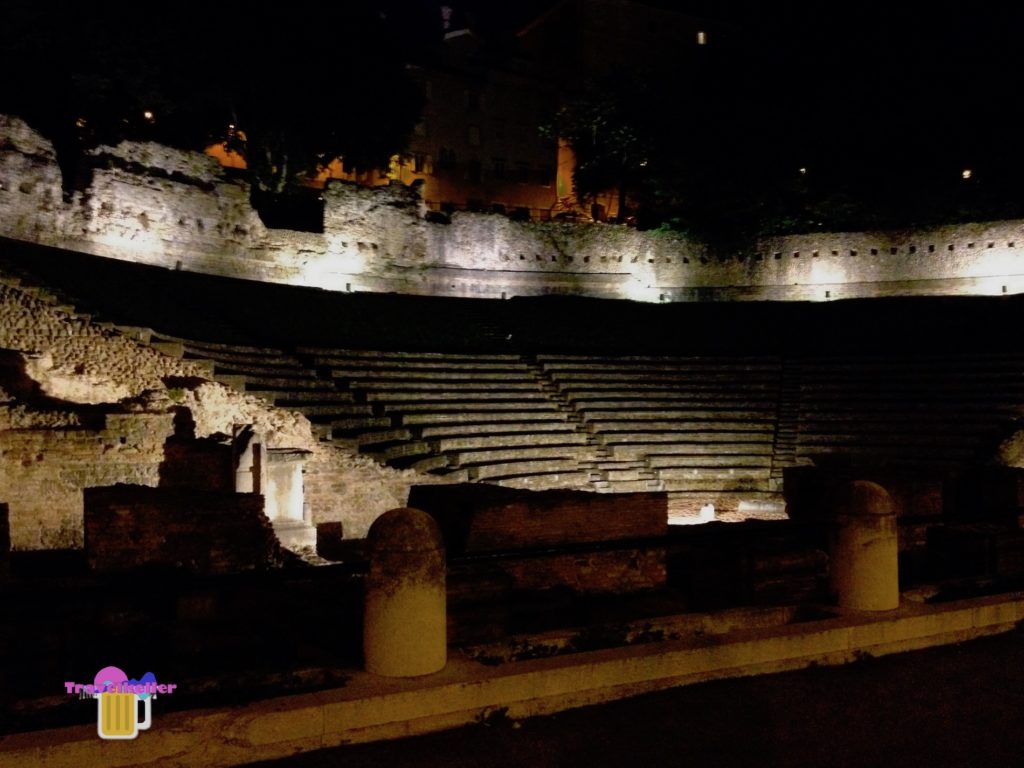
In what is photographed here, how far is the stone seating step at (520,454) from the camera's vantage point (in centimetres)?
1298

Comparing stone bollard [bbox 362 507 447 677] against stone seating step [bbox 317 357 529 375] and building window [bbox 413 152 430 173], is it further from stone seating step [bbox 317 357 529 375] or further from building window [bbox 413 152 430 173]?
building window [bbox 413 152 430 173]

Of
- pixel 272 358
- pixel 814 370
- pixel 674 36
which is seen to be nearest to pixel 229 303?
pixel 272 358

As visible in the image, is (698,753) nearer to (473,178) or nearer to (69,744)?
(69,744)

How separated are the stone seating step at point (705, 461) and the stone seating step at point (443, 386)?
10.4ft

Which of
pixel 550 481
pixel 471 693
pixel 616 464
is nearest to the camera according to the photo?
pixel 471 693

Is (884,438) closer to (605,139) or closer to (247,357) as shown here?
(247,357)

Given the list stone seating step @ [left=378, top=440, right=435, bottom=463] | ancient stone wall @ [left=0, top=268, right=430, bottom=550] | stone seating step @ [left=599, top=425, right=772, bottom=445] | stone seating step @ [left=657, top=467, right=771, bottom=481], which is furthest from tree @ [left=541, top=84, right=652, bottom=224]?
ancient stone wall @ [left=0, top=268, right=430, bottom=550]

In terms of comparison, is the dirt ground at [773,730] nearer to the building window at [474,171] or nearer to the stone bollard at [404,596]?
the stone bollard at [404,596]

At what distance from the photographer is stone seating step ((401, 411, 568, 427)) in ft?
44.7

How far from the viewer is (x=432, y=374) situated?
1580cm

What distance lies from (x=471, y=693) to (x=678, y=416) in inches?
504

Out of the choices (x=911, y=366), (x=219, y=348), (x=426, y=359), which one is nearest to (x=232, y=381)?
(x=219, y=348)

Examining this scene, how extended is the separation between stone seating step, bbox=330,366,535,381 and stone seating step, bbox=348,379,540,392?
11cm

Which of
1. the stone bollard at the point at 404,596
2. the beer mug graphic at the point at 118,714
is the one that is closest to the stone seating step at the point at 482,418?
the stone bollard at the point at 404,596
